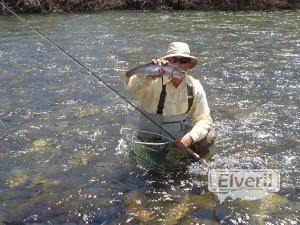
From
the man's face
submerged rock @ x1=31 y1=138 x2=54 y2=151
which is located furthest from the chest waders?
submerged rock @ x1=31 y1=138 x2=54 y2=151

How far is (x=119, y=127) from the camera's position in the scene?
9281mm

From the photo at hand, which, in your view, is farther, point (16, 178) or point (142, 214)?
point (16, 178)

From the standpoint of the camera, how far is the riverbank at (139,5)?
2341 centimetres

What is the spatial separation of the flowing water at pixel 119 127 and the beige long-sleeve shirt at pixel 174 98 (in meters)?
0.71

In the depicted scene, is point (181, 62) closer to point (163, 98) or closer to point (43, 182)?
point (163, 98)

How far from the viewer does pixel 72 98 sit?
1077cm

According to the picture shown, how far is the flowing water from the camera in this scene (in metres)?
6.37

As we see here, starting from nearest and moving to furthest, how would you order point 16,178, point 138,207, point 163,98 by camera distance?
point 138,207
point 163,98
point 16,178

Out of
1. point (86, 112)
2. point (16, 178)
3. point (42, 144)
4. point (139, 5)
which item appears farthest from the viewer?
point (139, 5)

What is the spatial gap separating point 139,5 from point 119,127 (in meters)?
16.3

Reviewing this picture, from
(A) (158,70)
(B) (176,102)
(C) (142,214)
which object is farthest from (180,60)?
(C) (142,214)

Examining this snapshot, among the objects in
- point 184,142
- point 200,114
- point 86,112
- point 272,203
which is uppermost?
point 200,114

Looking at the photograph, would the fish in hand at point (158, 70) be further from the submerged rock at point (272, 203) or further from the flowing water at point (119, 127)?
the submerged rock at point (272, 203)

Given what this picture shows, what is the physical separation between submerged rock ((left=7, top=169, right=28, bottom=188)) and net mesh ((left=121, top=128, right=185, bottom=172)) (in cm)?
165
